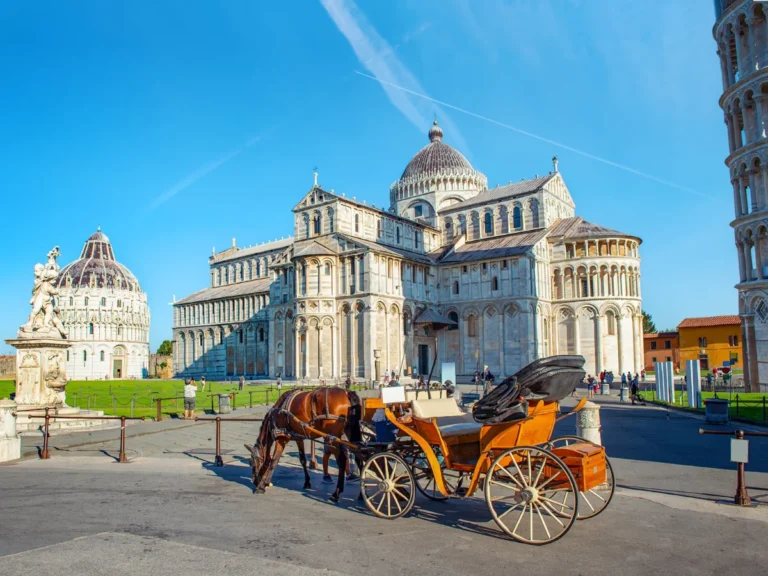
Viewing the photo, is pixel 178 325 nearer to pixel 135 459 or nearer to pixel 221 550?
pixel 135 459

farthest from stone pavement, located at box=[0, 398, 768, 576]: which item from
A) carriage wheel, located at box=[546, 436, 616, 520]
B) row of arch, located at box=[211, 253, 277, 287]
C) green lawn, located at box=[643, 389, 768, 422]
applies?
row of arch, located at box=[211, 253, 277, 287]

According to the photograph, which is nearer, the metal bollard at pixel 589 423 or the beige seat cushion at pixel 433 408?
the beige seat cushion at pixel 433 408

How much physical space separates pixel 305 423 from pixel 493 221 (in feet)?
163

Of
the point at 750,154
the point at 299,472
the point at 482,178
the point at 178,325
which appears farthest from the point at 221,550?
the point at 178,325

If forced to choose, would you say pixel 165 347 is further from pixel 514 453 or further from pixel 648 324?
pixel 514 453

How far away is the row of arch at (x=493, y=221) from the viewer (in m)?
55.4

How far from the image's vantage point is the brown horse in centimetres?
982

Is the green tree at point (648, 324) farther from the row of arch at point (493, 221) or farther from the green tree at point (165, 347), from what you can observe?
the green tree at point (165, 347)

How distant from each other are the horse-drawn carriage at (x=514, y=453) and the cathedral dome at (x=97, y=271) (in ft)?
402

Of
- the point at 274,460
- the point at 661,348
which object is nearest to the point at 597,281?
the point at 661,348

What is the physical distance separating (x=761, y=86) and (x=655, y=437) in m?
22.9

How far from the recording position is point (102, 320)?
375ft

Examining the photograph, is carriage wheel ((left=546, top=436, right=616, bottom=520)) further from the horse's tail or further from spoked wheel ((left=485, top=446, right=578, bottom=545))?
the horse's tail

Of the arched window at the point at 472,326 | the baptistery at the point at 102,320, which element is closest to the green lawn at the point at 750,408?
the arched window at the point at 472,326
